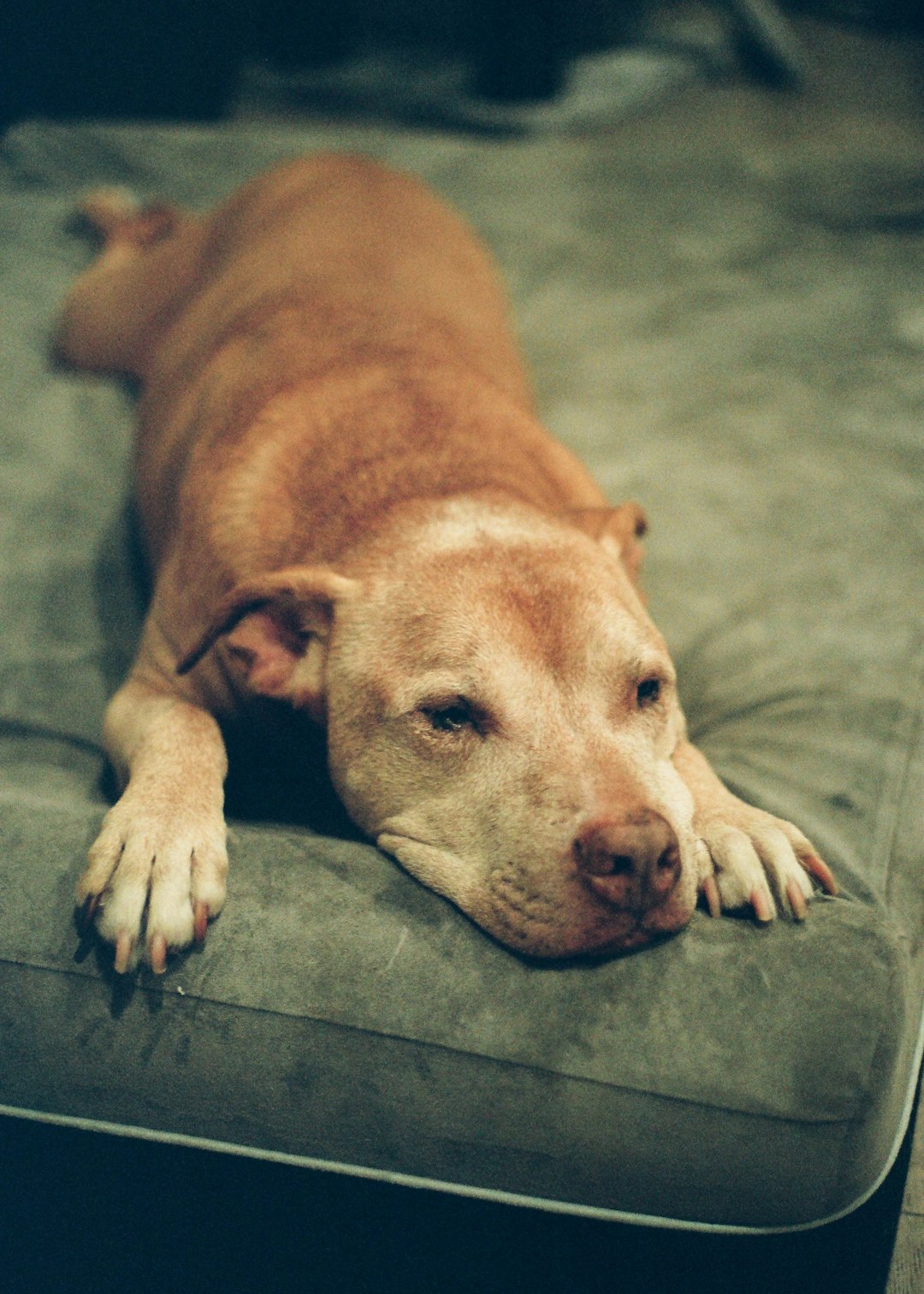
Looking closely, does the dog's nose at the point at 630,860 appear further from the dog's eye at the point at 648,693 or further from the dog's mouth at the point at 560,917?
the dog's eye at the point at 648,693

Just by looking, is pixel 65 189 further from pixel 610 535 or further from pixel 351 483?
pixel 610 535

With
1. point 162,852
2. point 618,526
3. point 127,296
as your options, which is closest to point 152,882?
point 162,852

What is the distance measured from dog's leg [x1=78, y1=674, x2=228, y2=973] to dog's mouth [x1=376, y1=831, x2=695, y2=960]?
1.45ft

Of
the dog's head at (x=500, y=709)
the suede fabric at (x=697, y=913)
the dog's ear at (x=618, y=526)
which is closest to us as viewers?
the suede fabric at (x=697, y=913)

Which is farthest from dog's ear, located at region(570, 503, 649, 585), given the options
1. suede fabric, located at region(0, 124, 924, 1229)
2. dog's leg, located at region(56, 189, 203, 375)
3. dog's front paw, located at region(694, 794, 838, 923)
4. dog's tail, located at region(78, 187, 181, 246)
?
dog's tail, located at region(78, 187, 181, 246)

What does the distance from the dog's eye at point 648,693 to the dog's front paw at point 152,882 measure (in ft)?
2.63

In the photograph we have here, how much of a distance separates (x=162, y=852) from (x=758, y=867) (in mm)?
999

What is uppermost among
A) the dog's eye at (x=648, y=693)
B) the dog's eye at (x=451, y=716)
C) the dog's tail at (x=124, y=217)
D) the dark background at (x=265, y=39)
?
the dark background at (x=265, y=39)

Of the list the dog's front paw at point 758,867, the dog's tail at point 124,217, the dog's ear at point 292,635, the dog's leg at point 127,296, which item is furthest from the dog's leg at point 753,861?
the dog's tail at point 124,217

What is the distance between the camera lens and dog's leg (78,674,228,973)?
1.67 metres

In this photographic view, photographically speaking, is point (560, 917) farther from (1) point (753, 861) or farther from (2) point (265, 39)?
(2) point (265, 39)

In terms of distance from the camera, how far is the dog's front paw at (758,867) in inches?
67.5

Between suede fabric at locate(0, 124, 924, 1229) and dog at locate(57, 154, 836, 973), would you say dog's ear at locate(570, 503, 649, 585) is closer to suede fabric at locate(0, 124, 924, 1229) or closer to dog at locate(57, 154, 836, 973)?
dog at locate(57, 154, 836, 973)

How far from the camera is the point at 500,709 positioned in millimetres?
1855
